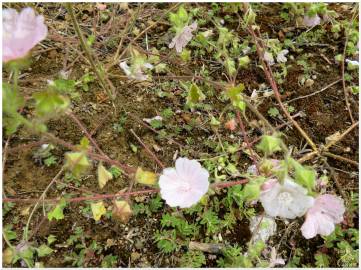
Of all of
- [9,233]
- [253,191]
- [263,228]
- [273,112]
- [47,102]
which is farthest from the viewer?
[273,112]

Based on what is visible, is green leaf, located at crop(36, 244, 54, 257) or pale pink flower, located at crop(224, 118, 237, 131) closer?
green leaf, located at crop(36, 244, 54, 257)

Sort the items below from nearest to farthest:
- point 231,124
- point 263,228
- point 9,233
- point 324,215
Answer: point 324,215
point 9,233
point 263,228
point 231,124

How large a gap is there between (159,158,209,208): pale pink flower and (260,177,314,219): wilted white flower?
18 cm

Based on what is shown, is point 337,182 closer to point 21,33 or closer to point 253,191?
point 253,191

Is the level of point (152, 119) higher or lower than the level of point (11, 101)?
lower

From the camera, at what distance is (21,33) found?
107cm

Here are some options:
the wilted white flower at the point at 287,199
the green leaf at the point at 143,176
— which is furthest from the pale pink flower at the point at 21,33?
the wilted white flower at the point at 287,199

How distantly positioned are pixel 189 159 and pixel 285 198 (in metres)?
0.55

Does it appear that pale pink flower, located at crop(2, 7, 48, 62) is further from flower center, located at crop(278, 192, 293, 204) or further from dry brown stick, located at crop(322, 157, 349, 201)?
A: dry brown stick, located at crop(322, 157, 349, 201)

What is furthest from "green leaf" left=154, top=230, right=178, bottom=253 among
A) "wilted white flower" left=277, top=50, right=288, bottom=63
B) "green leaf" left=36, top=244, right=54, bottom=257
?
"wilted white flower" left=277, top=50, right=288, bottom=63

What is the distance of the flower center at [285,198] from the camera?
117cm

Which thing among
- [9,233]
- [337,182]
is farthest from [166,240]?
[337,182]

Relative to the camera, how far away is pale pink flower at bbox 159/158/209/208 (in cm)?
131

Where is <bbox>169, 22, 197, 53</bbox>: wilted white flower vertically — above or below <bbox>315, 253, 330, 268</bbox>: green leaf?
above
